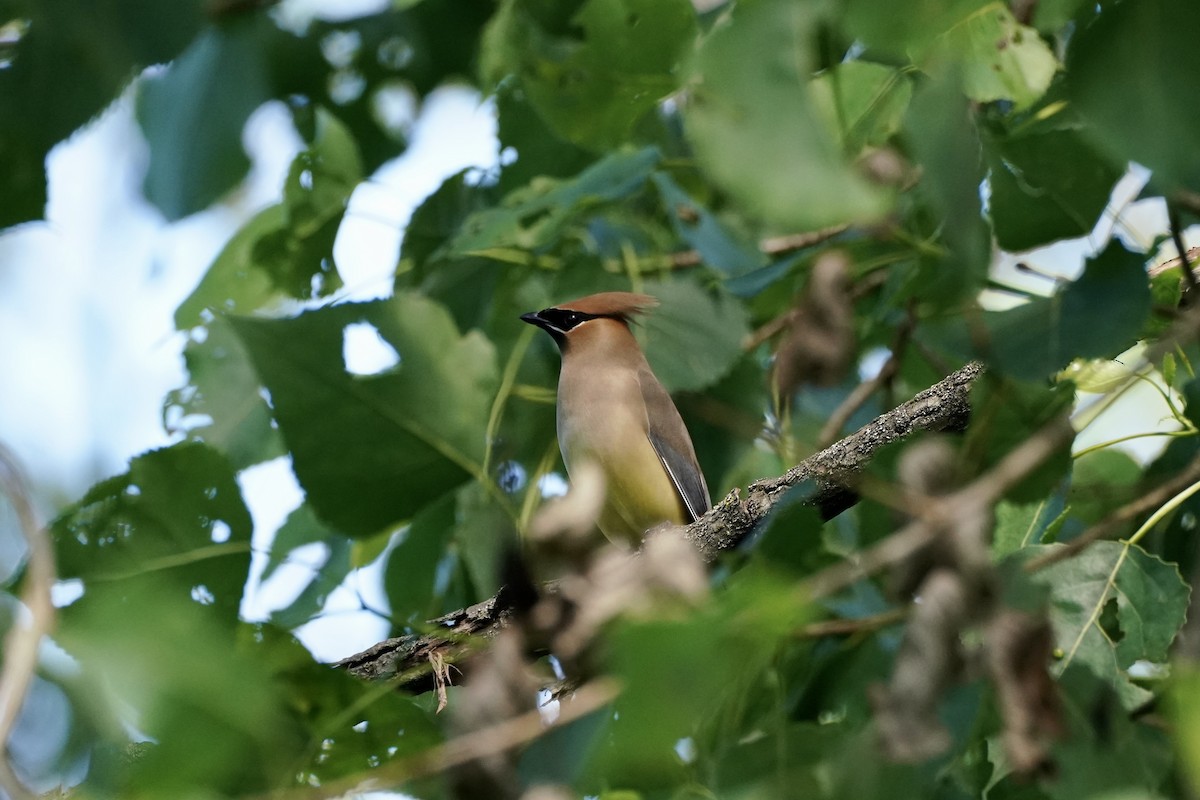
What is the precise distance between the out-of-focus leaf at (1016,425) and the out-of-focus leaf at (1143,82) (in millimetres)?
728

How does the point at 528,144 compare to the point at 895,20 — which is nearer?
the point at 895,20

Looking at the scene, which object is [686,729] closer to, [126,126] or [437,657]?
[437,657]

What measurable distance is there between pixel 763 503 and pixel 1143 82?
→ 1.18 metres

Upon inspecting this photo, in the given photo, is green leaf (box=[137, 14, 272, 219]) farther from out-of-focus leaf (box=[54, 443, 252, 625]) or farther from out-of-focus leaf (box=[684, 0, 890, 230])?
out-of-focus leaf (box=[684, 0, 890, 230])

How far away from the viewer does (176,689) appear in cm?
111

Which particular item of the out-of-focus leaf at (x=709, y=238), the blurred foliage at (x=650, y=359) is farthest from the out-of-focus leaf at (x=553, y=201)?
the out-of-focus leaf at (x=709, y=238)

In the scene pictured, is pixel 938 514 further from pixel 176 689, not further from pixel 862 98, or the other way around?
pixel 862 98

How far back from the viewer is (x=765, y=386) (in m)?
3.41

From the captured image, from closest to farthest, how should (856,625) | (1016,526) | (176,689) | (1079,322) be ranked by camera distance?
1. (176,689)
2. (856,625)
3. (1079,322)
4. (1016,526)

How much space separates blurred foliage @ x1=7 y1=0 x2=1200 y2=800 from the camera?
1.12 m

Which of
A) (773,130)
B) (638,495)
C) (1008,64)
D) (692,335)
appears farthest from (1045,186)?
(638,495)

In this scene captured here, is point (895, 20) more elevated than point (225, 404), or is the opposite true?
point (895, 20)

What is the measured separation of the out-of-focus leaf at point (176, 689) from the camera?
1.08 metres

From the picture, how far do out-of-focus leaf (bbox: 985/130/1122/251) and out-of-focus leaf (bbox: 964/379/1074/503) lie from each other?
0.25 meters
